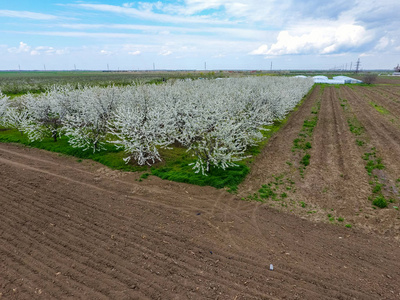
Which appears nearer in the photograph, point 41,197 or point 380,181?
point 41,197

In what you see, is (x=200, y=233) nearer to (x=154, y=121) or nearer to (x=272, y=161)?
(x=154, y=121)

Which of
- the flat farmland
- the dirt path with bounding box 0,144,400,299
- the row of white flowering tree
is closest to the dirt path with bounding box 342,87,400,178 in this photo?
the flat farmland

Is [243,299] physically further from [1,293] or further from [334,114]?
[334,114]

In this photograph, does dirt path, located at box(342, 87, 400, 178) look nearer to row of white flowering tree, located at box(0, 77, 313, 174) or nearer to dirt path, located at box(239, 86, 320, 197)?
dirt path, located at box(239, 86, 320, 197)

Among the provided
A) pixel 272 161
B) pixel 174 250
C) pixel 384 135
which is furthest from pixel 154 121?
pixel 384 135

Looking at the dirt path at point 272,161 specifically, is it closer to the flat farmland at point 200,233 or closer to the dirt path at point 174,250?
the flat farmland at point 200,233

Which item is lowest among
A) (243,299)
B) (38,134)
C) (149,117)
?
(243,299)

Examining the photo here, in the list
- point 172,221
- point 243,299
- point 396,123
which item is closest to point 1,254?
point 172,221
